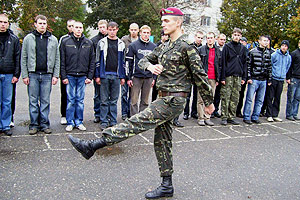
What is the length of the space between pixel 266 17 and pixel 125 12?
15.1m

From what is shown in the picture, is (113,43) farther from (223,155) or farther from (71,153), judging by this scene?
(223,155)

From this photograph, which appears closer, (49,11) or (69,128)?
(69,128)

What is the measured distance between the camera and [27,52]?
6062mm

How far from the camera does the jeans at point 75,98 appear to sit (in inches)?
261

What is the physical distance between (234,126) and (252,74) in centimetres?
169

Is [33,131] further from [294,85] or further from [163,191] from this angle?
[294,85]

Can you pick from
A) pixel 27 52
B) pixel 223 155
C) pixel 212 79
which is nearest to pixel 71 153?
pixel 27 52

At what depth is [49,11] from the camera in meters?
19.9

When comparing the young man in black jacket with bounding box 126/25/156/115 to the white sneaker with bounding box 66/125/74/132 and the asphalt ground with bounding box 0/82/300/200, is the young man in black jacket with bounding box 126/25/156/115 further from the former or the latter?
the white sneaker with bounding box 66/125/74/132

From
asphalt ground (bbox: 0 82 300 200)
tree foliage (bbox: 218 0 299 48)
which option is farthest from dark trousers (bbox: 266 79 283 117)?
tree foliage (bbox: 218 0 299 48)

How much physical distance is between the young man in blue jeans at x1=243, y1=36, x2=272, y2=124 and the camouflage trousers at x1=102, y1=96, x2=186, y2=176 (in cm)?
533

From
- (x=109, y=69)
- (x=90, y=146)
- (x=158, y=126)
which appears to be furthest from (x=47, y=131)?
(x=158, y=126)

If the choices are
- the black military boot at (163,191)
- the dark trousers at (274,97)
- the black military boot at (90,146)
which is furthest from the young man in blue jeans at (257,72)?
the black military boot at (90,146)

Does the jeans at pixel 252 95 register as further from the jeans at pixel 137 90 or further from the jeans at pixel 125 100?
the jeans at pixel 125 100
